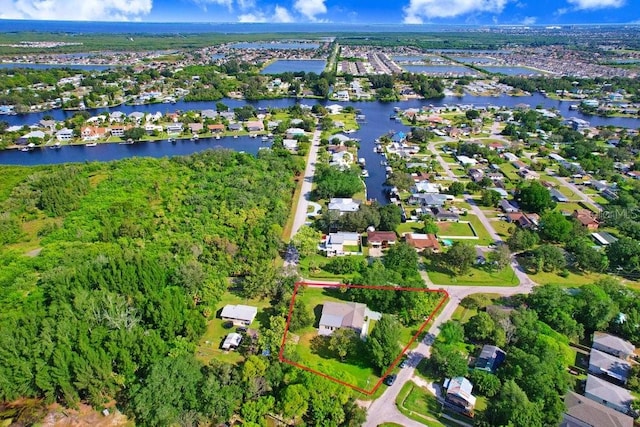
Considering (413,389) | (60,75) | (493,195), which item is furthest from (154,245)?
(60,75)

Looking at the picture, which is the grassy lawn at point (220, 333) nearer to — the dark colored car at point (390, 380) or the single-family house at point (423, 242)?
the dark colored car at point (390, 380)

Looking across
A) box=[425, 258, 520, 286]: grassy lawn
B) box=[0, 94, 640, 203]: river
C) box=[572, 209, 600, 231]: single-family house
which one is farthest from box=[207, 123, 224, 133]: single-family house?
box=[572, 209, 600, 231]: single-family house

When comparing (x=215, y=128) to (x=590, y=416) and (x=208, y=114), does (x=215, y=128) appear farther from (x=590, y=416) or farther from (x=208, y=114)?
(x=590, y=416)

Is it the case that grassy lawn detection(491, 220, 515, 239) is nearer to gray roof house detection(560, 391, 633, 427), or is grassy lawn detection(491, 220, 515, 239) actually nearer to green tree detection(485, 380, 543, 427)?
gray roof house detection(560, 391, 633, 427)

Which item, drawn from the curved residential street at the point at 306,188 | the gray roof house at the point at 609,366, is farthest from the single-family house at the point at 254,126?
the gray roof house at the point at 609,366

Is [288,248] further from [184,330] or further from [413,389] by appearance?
[413,389]
